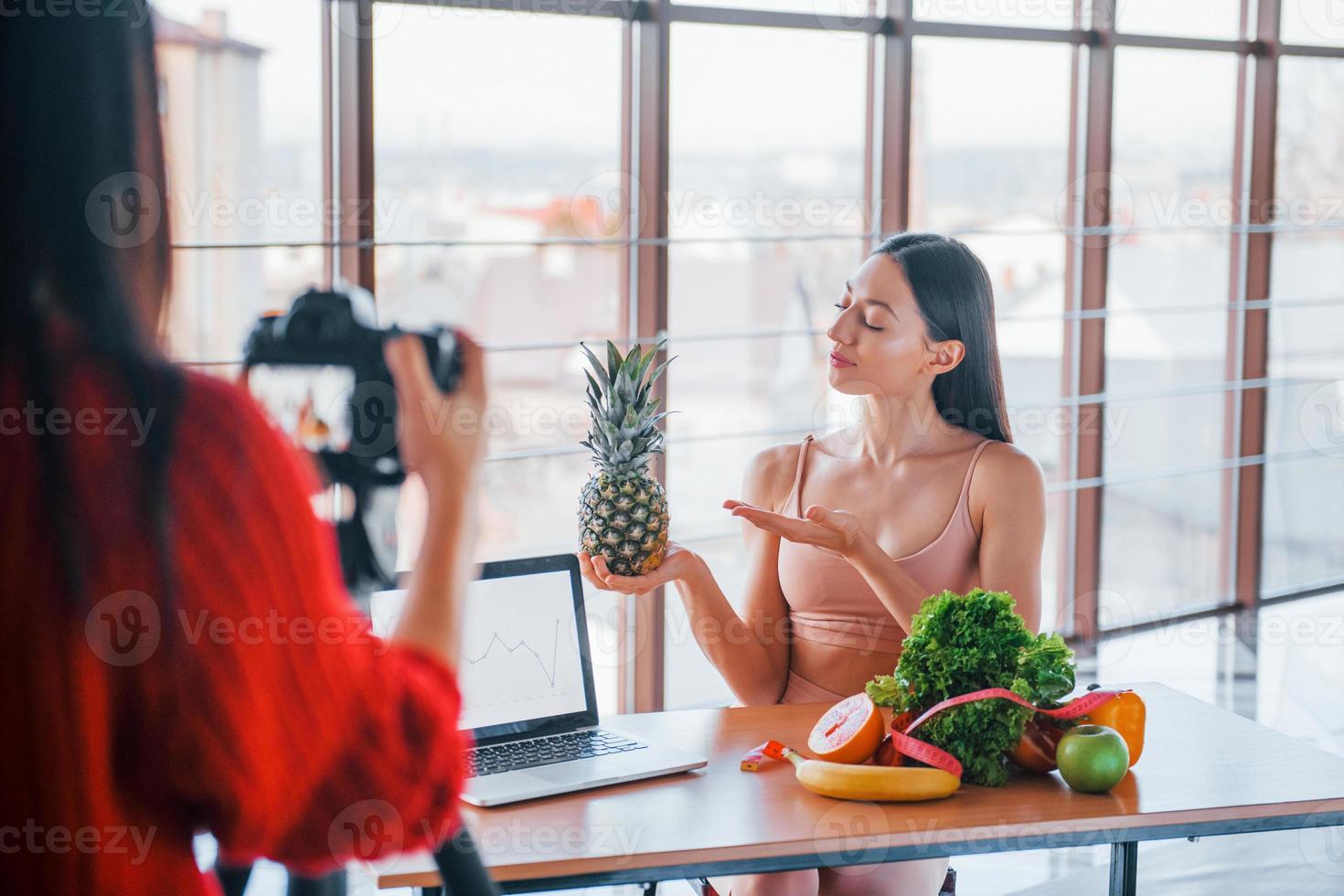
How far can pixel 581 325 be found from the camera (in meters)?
4.27

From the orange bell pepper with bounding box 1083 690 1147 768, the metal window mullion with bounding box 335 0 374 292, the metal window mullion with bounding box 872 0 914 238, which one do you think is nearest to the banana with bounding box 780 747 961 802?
the orange bell pepper with bounding box 1083 690 1147 768

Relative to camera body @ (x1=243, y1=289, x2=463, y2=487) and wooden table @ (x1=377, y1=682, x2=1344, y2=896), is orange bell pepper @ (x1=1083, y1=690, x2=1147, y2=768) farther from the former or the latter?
camera body @ (x1=243, y1=289, x2=463, y2=487)

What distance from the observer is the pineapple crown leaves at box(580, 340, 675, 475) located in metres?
2.18

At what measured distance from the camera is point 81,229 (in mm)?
830

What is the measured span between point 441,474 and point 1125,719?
1.32 metres

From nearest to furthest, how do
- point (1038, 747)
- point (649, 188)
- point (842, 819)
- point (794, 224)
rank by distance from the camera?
point (842, 819), point (1038, 747), point (649, 188), point (794, 224)

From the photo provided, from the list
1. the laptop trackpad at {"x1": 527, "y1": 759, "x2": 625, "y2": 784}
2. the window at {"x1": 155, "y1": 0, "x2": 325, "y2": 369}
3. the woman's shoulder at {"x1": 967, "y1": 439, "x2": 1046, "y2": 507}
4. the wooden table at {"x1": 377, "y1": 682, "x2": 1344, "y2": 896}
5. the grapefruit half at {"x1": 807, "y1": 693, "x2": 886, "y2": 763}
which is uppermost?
the window at {"x1": 155, "y1": 0, "x2": 325, "y2": 369}

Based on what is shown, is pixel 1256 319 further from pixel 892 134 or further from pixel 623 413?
pixel 623 413

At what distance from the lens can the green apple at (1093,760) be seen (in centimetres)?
181

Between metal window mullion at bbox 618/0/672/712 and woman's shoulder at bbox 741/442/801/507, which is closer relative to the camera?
woman's shoulder at bbox 741/442/801/507

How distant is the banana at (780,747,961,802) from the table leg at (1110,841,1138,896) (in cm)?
41

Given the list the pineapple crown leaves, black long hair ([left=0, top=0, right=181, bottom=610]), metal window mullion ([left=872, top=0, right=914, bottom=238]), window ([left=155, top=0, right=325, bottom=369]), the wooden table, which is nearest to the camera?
black long hair ([left=0, top=0, right=181, bottom=610])

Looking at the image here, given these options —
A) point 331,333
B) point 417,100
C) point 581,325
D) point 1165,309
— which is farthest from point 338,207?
point 1165,309

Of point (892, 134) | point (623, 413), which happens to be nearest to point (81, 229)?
point (623, 413)
